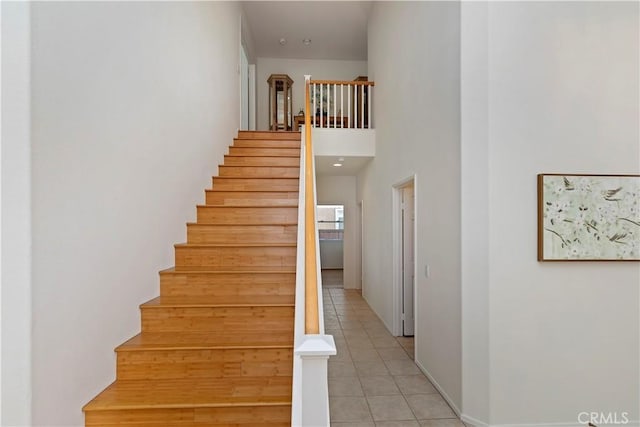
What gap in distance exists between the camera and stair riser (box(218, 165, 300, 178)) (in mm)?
4018

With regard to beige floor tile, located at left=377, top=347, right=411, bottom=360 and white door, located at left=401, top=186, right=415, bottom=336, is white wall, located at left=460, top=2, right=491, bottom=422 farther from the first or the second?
white door, located at left=401, top=186, right=415, bottom=336

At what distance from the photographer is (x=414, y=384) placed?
3016 mm

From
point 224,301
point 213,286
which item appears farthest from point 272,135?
point 224,301

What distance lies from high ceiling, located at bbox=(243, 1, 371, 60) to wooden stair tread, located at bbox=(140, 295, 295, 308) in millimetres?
5400

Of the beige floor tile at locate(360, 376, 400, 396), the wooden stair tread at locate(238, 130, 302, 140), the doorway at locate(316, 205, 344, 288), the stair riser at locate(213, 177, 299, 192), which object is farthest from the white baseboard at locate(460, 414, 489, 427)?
the doorway at locate(316, 205, 344, 288)

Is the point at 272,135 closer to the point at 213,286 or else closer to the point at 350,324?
the point at 350,324

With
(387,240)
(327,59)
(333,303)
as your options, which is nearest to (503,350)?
(387,240)

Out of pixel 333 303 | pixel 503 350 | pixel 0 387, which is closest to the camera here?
pixel 0 387

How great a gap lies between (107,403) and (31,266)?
Result: 837 mm

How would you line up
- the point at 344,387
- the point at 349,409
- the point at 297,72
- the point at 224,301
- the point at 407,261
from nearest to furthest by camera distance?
the point at 224,301 < the point at 349,409 < the point at 344,387 < the point at 407,261 < the point at 297,72

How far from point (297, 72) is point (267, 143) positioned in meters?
4.05

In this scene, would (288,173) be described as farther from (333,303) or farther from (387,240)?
(333,303)

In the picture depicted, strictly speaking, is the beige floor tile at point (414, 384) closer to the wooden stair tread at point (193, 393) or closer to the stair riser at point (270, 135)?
the wooden stair tread at point (193, 393)

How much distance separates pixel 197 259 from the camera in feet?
9.07
